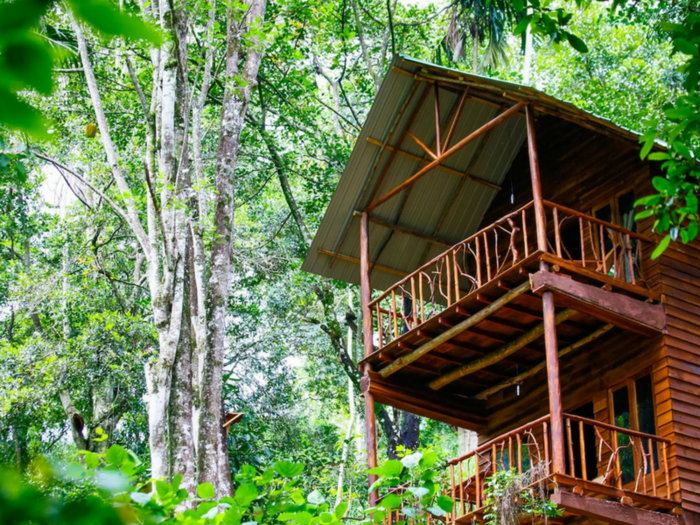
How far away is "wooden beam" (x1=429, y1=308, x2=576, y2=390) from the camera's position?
35.7 feet

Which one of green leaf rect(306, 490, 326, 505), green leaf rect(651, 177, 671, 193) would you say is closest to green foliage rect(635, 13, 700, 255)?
green leaf rect(651, 177, 671, 193)

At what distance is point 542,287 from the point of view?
9633 mm

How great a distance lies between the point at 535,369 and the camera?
1221cm

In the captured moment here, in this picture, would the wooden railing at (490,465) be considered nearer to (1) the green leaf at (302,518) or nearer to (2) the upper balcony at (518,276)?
(2) the upper balcony at (518,276)

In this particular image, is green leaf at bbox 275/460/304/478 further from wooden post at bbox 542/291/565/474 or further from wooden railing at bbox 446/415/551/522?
wooden post at bbox 542/291/565/474

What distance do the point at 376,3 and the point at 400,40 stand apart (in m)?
1.42

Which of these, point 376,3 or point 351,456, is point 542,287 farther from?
point 376,3

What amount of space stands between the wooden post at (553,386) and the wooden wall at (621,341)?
1.73m

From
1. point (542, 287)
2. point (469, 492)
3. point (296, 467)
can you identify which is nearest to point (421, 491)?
point (296, 467)

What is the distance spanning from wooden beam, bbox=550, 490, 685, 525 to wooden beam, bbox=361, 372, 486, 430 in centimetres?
352

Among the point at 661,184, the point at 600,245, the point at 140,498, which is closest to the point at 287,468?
the point at 140,498

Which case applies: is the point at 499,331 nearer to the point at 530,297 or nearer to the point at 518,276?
the point at 530,297

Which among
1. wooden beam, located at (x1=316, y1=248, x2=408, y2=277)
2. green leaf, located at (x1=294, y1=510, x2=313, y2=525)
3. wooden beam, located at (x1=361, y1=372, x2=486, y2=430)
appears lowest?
green leaf, located at (x1=294, y1=510, x2=313, y2=525)

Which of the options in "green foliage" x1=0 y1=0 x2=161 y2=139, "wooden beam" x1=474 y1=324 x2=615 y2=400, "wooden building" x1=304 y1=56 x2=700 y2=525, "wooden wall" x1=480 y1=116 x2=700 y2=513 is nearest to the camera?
"green foliage" x1=0 y1=0 x2=161 y2=139
